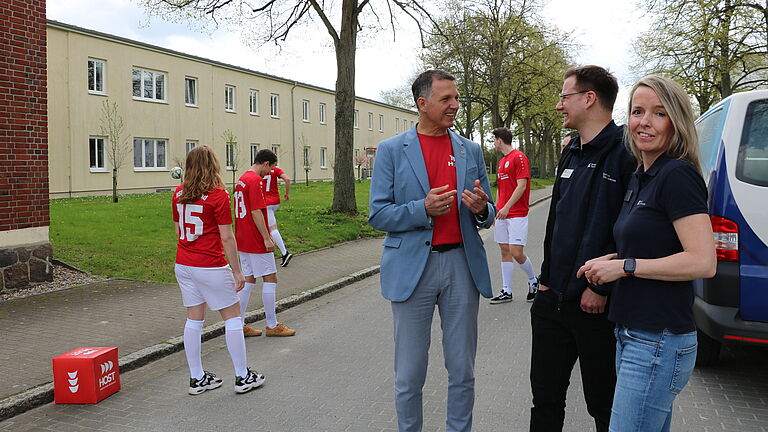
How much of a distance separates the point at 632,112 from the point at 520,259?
18.7ft

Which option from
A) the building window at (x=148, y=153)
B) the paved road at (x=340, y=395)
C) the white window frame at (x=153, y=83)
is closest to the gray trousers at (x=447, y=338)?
the paved road at (x=340, y=395)

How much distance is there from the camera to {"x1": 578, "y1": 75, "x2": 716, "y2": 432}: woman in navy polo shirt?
7.55 ft

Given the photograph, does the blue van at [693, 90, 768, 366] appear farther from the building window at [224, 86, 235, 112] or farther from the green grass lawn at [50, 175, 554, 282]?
the building window at [224, 86, 235, 112]

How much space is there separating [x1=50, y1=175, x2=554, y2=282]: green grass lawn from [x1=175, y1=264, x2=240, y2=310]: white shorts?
17.1 ft

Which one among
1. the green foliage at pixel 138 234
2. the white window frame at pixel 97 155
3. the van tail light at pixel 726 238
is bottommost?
the green foliage at pixel 138 234

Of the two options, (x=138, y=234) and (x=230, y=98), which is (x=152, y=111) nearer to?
(x=230, y=98)

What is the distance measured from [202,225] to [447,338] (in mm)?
2476

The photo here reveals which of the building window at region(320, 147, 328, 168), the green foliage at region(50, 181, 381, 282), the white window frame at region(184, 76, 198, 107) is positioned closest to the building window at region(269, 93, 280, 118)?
the building window at region(320, 147, 328, 168)

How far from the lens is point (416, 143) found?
11.5ft

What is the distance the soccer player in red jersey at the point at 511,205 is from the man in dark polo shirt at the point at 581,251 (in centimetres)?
441

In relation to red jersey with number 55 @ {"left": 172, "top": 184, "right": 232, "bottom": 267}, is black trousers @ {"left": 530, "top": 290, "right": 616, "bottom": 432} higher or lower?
lower

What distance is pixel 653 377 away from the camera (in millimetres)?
2389

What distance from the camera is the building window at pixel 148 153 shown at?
3084 cm

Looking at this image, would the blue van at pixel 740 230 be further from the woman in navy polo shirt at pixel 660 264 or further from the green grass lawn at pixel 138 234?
the green grass lawn at pixel 138 234
